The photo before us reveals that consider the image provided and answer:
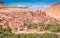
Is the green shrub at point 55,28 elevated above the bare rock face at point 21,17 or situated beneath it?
situated beneath

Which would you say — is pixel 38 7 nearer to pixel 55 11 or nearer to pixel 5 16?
pixel 55 11

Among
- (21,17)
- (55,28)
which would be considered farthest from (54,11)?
(21,17)

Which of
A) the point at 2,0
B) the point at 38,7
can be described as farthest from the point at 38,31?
the point at 2,0

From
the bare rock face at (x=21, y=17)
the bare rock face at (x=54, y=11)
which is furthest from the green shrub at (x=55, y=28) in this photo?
the bare rock face at (x=54, y=11)

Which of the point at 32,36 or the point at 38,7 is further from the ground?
the point at 38,7

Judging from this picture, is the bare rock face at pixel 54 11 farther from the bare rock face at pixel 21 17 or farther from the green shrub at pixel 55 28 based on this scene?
the green shrub at pixel 55 28

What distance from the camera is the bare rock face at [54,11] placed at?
9289 millimetres

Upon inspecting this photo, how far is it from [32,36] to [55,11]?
1.24 meters

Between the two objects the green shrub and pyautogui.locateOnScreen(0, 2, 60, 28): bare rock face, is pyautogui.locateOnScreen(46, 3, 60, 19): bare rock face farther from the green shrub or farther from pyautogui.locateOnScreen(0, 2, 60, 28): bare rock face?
the green shrub

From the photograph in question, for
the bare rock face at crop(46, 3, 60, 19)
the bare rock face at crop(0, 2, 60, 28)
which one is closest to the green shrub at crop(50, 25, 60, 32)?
the bare rock face at crop(0, 2, 60, 28)

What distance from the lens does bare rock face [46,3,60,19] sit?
9.29m

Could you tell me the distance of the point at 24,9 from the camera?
30.5 ft

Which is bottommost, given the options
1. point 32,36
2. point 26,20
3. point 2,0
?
point 32,36

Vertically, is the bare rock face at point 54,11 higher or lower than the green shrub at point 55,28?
higher
